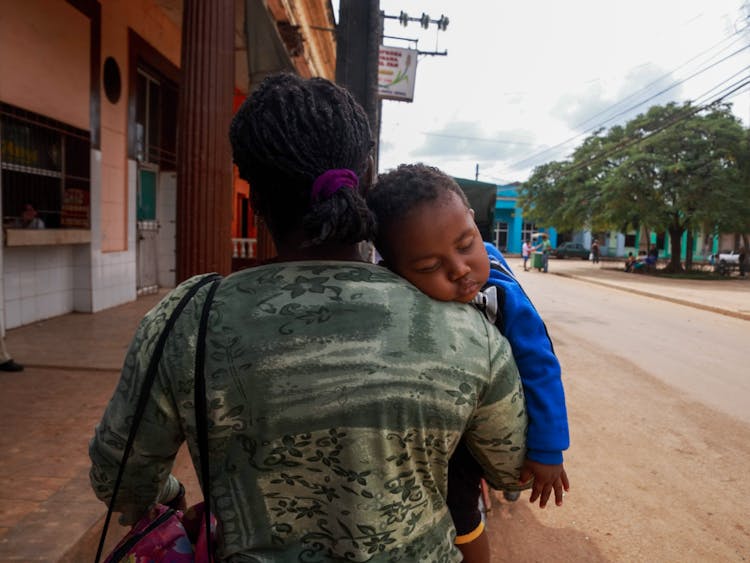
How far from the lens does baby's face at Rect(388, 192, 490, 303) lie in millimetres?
1148

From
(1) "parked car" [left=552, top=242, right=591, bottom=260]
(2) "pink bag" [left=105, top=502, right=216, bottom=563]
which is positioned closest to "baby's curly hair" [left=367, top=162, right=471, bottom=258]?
(2) "pink bag" [left=105, top=502, right=216, bottom=563]

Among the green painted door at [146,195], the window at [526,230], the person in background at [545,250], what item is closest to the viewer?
the green painted door at [146,195]

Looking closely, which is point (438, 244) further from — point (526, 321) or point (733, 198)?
point (733, 198)

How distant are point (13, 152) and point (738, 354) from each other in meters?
8.97

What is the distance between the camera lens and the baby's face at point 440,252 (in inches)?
45.2

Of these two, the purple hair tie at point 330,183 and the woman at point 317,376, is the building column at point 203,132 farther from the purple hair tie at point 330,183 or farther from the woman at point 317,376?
the purple hair tie at point 330,183

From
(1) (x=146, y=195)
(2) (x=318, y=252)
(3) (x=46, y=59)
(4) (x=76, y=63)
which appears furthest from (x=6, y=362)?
(1) (x=146, y=195)

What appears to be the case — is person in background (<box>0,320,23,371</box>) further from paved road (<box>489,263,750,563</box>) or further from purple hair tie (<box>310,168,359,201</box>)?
purple hair tie (<box>310,168,359,201</box>)

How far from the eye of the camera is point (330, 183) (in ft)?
3.20

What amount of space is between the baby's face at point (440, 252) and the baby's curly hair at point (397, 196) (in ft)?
0.04

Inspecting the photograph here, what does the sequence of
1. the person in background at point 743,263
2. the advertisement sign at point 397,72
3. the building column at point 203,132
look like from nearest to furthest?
the building column at point 203,132 < the advertisement sign at point 397,72 < the person in background at point 743,263

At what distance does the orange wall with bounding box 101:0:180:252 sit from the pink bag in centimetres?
754

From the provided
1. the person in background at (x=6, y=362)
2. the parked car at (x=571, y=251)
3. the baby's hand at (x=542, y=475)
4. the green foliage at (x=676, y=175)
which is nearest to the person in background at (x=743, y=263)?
the green foliage at (x=676, y=175)

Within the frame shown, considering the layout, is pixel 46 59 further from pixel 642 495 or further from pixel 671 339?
pixel 671 339
